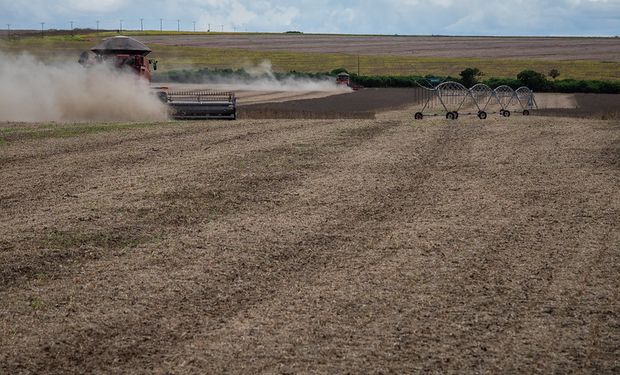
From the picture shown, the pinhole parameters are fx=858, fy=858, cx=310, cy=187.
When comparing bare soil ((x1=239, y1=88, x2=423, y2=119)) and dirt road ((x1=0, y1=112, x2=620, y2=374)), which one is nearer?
dirt road ((x1=0, y1=112, x2=620, y2=374))

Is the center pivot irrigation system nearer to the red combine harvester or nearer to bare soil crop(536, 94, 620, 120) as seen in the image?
bare soil crop(536, 94, 620, 120)

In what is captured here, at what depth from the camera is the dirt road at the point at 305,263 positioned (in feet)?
24.2

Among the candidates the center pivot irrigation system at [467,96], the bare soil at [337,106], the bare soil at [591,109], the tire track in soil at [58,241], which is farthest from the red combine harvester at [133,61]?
the tire track in soil at [58,241]

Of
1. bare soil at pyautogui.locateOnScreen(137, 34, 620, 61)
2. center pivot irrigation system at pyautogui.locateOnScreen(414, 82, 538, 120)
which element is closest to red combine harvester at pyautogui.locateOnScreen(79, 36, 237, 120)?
center pivot irrigation system at pyautogui.locateOnScreen(414, 82, 538, 120)

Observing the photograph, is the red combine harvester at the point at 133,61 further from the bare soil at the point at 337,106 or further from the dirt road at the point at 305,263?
the dirt road at the point at 305,263

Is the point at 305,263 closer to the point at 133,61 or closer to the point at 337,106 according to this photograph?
the point at 133,61

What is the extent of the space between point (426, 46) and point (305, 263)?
12463 cm

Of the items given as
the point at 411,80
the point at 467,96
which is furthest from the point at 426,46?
the point at 467,96

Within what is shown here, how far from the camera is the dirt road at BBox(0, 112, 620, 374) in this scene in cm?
739

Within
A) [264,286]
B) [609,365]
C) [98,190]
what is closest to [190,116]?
[98,190]

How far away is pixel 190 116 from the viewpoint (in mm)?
29797

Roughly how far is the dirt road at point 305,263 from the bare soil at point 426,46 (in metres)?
92.5

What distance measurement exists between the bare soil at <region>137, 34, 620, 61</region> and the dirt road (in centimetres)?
9253

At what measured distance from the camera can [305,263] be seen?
10102 millimetres
